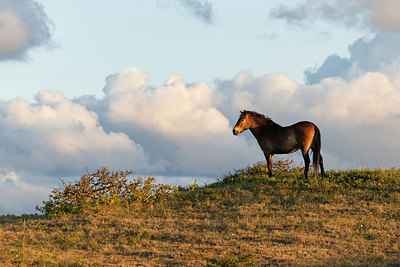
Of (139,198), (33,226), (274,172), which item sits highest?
(274,172)

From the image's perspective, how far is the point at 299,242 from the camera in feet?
46.4

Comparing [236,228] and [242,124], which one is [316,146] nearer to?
[242,124]

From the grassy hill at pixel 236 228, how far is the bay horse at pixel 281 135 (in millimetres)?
1341

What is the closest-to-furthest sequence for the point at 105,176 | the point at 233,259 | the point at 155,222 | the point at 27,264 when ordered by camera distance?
the point at 233,259 → the point at 27,264 → the point at 155,222 → the point at 105,176

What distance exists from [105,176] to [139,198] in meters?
1.82

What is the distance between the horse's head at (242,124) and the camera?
2133 centimetres

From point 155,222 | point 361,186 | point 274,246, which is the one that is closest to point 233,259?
point 274,246

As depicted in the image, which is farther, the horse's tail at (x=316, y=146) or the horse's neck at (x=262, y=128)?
the horse's neck at (x=262, y=128)

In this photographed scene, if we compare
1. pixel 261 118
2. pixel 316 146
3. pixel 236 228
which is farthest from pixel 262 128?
pixel 236 228

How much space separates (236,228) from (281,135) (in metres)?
6.48

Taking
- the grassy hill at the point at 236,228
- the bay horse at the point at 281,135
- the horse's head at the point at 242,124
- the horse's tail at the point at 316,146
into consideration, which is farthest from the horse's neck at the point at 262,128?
the grassy hill at the point at 236,228

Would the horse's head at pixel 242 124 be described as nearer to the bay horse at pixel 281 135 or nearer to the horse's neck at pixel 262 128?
the bay horse at pixel 281 135

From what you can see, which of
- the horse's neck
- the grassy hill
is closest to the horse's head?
the horse's neck

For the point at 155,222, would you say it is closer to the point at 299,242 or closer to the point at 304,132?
the point at 299,242
